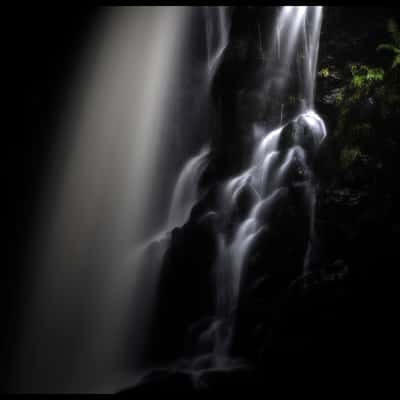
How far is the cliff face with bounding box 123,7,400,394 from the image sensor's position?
268 inches

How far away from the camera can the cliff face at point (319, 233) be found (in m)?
6.80

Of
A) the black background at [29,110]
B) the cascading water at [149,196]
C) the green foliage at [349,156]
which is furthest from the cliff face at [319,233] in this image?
the black background at [29,110]

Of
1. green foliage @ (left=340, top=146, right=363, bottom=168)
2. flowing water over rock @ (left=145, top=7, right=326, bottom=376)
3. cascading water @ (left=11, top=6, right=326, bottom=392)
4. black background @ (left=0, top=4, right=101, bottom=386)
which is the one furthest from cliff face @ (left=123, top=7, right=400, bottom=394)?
black background @ (left=0, top=4, right=101, bottom=386)

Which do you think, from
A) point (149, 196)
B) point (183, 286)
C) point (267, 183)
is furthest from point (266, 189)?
point (149, 196)

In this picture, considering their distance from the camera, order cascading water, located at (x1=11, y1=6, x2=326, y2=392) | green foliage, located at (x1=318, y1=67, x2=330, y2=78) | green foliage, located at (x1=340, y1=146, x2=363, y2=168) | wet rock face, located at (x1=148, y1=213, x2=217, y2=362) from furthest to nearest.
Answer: green foliage, located at (x1=318, y1=67, x2=330, y2=78)
wet rock face, located at (x1=148, y1=213, x2=217, y2=362)
cascading water, located at (x1=11, y1=6, x2=326, y2=392)
green foliage, located at (x1=340, y1=146, x2=363, y2=168)

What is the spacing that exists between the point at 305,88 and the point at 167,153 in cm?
708

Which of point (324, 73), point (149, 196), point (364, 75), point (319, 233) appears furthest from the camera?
point (149, 196)

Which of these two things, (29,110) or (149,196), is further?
(29,110)

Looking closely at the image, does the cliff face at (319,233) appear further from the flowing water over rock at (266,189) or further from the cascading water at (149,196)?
the cascading water at (149,196)

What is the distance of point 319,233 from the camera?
8.55 m

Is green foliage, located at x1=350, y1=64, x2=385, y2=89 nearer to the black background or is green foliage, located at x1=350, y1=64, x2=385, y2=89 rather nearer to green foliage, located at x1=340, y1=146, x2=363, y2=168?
green foliage, located at x1=340, y1=146, x2=363, y2=168

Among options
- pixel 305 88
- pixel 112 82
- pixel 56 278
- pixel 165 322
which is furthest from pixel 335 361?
pixel 112 82

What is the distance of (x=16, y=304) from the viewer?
1641 cm

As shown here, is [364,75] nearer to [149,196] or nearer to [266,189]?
[266,189]
